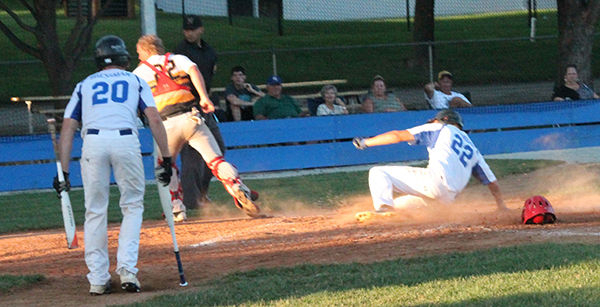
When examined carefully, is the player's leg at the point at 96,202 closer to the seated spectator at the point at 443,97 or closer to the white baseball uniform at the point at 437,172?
the white baseball uniform at the point at 437,172

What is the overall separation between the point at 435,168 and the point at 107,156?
147 inches

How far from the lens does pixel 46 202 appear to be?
13320 millimetres

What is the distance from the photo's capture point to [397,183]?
9.70 m

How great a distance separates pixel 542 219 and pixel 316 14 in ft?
83.6

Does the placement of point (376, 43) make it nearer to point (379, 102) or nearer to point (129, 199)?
point (379, 102)

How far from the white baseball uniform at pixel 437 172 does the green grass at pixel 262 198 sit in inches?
78.4

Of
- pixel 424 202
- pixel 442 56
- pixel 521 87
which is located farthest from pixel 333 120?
pixel 442 56

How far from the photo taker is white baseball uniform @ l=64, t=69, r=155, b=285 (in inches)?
277

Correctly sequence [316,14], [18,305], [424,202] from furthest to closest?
[316,14] → [424,202] → [18,305]

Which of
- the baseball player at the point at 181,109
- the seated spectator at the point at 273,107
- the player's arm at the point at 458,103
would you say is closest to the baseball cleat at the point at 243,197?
the baseball player at the point at 181,109

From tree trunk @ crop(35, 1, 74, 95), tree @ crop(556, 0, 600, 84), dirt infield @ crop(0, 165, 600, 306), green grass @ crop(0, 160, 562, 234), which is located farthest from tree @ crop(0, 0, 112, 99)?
tree @ crop(556, 0, 600, 84)

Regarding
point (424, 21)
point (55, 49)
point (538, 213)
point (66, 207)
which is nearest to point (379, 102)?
point (55, 49)

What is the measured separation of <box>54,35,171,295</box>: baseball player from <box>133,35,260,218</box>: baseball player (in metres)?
2.77

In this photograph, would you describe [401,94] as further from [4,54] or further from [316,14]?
[4,54]
